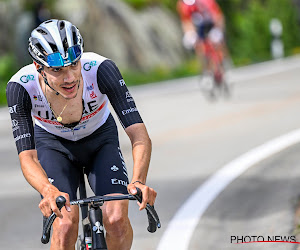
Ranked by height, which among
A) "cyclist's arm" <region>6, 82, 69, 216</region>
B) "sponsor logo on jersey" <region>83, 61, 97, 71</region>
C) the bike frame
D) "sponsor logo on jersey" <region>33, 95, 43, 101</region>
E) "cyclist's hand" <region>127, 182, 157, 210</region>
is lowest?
the bike frame

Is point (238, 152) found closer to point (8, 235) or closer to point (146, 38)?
point (8, 235)

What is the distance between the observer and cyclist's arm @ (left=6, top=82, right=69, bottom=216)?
15.9 ft

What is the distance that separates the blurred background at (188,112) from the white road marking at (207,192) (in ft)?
0.14

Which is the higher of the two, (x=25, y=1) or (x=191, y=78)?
(x=25, y=1)

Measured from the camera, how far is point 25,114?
5.25 meters

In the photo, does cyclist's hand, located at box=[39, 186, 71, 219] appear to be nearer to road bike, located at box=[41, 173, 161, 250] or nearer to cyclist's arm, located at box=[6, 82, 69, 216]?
road bike, located at box=[41, 173, 161, 250]

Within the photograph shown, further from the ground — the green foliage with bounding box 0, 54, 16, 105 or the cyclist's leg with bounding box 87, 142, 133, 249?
the cyclist's leg with bounding box 87, 142, 133, 249

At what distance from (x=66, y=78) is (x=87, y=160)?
862mm

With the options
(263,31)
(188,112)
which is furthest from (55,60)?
(263,31)

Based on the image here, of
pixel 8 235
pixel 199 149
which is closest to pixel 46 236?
pixel 8 235

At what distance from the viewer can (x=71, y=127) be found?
547 cm

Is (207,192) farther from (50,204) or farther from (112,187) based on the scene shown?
(50,204)

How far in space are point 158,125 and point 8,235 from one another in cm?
682

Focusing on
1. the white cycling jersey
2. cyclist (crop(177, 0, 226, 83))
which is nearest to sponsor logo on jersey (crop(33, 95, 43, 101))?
the white cycling jersey
